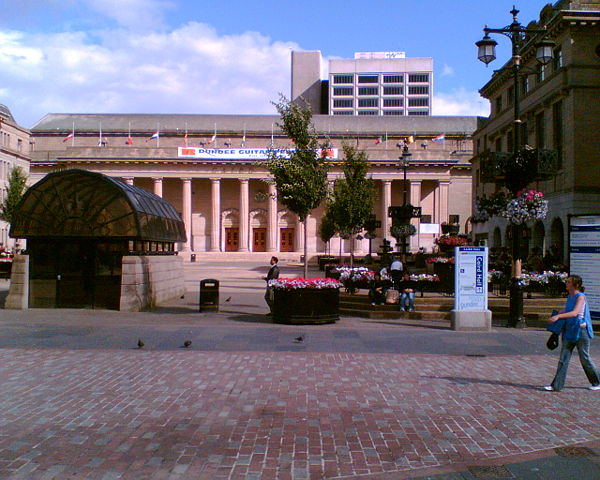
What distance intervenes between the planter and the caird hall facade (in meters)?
53.5

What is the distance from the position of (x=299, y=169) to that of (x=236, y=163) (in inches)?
2261

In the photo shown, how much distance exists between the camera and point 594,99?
33281 mm

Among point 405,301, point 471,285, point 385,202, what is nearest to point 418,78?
point 385,202

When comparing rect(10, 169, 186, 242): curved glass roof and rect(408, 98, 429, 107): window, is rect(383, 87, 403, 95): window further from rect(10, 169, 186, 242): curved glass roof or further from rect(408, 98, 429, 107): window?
rect(10, 169, 186, 242): curved glass roof

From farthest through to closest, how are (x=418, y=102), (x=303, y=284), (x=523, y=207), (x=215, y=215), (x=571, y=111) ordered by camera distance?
(x=418, y=102), (x=215, y=215), (x=571, y=111), (x=523, y=207), (x=303, y=284)

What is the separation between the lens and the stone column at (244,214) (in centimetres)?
7569

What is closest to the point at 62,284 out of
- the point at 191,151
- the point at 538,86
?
the point at 538,86

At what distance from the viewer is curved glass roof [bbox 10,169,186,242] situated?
1836 centimetres

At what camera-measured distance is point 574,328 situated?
7871 millimetres

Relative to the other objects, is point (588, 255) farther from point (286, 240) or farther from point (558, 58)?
point (286, 240)

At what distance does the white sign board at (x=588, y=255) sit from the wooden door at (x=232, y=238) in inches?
2638

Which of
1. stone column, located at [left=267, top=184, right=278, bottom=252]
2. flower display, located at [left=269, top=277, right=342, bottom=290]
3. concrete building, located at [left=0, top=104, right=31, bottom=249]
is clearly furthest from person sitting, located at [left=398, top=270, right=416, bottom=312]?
concrete building, located at [left=0, top=104, right=31, bottom=249]

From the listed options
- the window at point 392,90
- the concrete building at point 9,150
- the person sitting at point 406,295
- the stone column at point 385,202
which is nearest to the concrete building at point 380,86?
the window at point 392,90

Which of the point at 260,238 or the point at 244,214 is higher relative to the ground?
the point at 244,214
